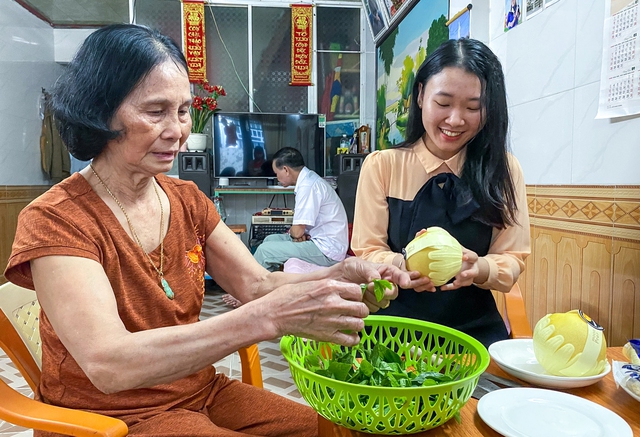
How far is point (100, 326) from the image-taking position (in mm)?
831

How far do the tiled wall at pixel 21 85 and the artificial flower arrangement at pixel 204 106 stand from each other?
1678mm

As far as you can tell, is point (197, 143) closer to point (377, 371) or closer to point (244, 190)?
point (244, 190)

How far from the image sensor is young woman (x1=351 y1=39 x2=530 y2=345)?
4.31 ft

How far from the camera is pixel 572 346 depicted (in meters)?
0.83

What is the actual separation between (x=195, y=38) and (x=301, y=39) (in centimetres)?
134

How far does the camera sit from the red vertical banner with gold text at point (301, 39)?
566cm

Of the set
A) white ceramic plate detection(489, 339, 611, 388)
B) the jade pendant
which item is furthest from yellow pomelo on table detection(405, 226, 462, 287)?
the jade pendant

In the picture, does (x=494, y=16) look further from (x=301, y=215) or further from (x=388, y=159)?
(x=301, y=215)

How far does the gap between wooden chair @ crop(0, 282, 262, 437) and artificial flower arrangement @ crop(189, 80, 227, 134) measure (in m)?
4.19

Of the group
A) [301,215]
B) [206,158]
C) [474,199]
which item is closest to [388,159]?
[474,199]

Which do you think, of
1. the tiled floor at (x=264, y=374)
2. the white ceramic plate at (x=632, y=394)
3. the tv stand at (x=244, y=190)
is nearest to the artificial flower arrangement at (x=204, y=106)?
the tv stand at (x=244, y=190)

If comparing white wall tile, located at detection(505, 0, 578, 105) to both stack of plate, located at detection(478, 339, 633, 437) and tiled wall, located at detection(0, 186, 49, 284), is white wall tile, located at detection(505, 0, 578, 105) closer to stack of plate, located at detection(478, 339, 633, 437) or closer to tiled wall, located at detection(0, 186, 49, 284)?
stack of plate, located at detection(478, 339, 633, 437)

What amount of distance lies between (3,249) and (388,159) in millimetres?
5344

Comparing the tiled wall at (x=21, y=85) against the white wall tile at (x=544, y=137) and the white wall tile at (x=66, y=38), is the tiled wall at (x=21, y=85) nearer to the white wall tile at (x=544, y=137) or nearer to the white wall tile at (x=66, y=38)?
the white wall tile at (x=66, y=38)
